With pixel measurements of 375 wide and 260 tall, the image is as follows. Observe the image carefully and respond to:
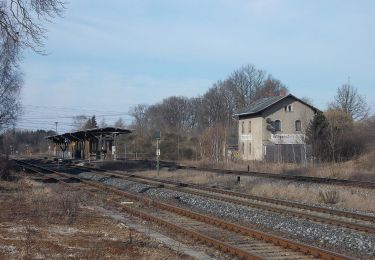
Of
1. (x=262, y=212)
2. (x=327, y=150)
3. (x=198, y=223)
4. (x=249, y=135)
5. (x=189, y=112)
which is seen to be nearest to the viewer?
(x=198, y=223)

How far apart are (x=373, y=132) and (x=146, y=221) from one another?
40507mm

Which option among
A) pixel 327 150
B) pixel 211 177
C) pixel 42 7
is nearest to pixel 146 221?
pixel 42 7

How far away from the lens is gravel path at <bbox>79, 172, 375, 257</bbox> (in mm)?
11664

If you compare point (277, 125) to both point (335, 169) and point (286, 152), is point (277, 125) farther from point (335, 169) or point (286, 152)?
point (335, 169)

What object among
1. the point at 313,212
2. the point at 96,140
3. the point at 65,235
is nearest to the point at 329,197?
the point at 313,212

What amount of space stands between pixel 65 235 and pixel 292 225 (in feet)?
19.9

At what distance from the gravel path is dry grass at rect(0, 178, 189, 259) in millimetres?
3838

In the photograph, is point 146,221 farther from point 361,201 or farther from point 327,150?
point 327,150

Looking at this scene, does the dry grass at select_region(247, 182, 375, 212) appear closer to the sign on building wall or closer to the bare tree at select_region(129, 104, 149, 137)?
the sign on building wall

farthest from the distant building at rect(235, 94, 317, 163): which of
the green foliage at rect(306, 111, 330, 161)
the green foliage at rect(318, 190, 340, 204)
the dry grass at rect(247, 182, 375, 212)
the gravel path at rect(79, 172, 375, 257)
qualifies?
the gravel path at rect(79, 172, 375, 257)

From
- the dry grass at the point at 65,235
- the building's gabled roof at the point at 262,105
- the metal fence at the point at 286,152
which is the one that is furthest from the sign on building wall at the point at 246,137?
the dry grass at the point at 65,235

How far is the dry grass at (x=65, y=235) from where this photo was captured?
372 inches

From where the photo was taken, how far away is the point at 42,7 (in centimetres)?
1516

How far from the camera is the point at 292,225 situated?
1427 cm
